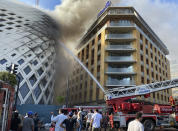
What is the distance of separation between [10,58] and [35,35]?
8807 mm

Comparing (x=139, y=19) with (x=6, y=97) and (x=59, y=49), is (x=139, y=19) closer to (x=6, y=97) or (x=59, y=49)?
(x=59, y=49)

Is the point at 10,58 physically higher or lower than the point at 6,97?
higher

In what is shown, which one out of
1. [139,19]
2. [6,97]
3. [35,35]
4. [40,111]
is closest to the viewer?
[6,97]

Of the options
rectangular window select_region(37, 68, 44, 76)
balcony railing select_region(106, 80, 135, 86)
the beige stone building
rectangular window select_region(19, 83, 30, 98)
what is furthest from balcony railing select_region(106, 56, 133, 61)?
rectangular window select_region(19, 83, 30, 98)

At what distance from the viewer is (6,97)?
8.59m

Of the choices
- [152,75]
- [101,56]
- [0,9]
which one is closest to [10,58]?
[0,9]

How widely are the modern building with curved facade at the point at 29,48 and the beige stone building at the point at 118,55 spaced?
881cm

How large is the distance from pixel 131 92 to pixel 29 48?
20827mm

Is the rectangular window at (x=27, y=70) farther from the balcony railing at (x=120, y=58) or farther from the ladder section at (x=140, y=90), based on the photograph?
the ladder section at (x=140, y=90)

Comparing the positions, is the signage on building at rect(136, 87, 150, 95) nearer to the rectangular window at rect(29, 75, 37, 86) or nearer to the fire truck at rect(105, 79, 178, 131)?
the fire truck at rect(105, 79, 178, 131)

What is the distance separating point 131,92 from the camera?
636 inches

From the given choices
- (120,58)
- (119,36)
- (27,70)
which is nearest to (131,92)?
(120,58)

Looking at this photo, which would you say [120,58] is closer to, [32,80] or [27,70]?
[32,80]

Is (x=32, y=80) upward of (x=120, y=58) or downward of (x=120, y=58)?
downward
